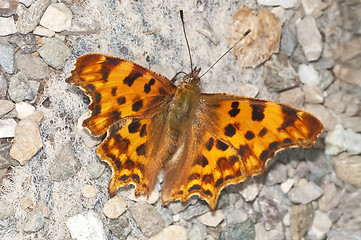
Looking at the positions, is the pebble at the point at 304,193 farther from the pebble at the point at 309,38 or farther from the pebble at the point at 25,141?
the pebble at the point at 25,141

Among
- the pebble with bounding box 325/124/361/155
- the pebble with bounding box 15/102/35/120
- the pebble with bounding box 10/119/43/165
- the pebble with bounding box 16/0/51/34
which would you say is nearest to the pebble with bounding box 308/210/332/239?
the pebble with bounding box 325/124/361/155

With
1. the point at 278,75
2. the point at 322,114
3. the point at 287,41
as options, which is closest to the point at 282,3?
the point at 287,41

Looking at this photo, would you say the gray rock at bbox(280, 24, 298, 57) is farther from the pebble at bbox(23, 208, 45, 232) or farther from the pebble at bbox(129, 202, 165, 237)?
the pebble at bbox(23, 208, 45, 232)

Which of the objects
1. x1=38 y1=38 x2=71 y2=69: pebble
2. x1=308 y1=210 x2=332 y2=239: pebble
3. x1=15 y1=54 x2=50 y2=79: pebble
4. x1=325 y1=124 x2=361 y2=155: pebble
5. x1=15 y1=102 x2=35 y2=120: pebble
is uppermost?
x1=38 y1=38 x2=71 y2=69: pebble

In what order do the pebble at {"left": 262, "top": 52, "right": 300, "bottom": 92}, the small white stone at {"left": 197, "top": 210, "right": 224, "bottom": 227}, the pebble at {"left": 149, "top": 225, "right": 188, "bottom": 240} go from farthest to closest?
the pebble at {"left": 262, "top": 52, "right": 300, "bottom": 92} < the small white stone at {"left": 197, "top": 210, "right": 224, "bottom": 227} < the pebble at {"left": 149, "top": 225, "right": 188, "bottom": 240}

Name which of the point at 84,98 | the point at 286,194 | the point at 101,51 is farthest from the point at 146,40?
the point at 286,194

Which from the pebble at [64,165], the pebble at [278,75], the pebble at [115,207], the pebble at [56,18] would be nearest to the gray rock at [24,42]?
the pebble at [56,18]

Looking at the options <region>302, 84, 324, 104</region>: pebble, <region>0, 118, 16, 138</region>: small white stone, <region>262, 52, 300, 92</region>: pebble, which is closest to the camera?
<region>0, 118, 16, 138</region>: small white stone
